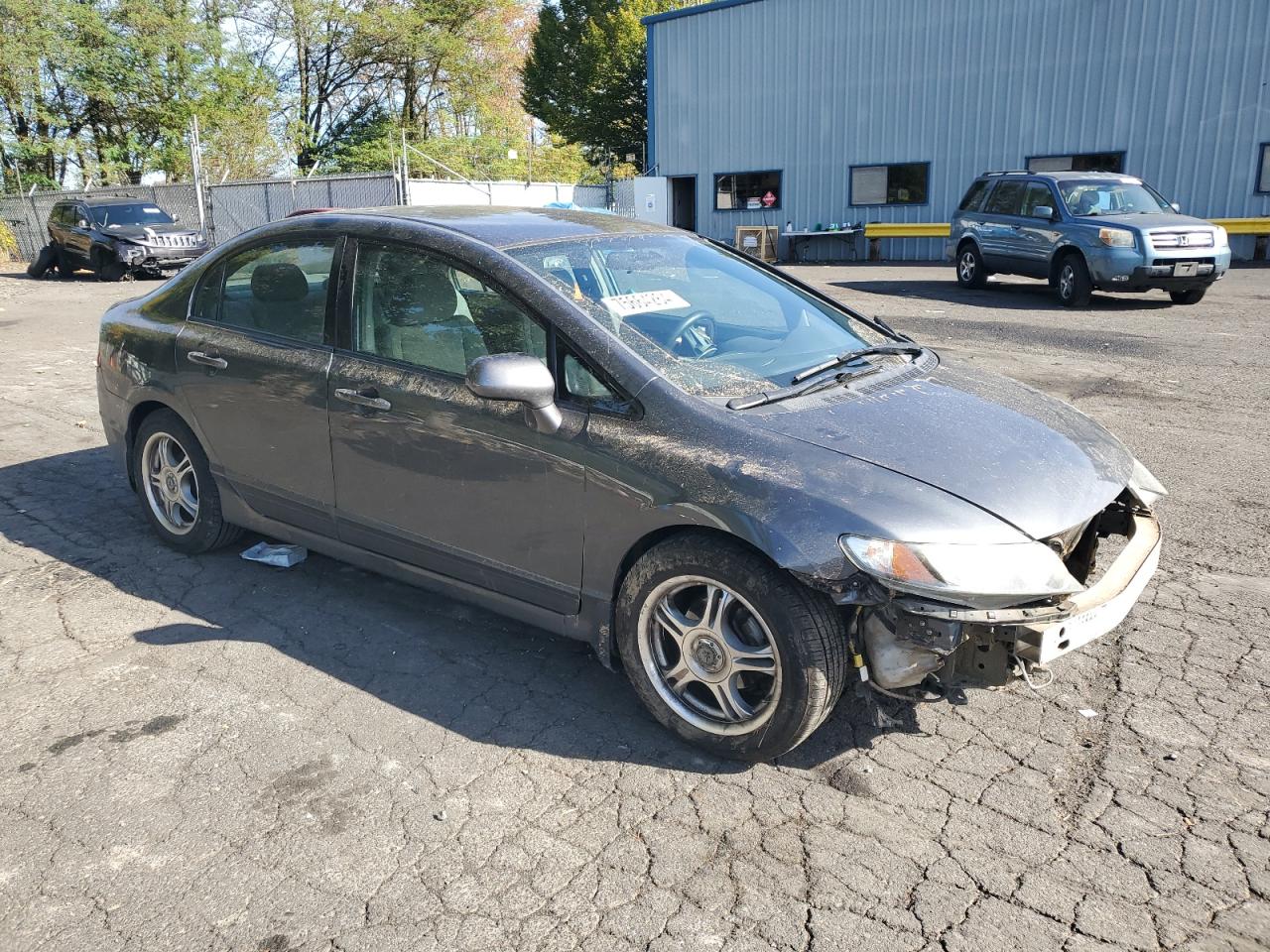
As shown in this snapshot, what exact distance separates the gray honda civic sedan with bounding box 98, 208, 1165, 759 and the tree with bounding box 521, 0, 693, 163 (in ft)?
144

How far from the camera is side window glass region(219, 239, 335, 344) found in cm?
425

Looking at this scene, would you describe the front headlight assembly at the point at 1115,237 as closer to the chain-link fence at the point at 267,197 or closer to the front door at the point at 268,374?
the front door at the point at 268,374

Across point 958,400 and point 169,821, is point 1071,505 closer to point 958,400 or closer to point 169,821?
point 958,400

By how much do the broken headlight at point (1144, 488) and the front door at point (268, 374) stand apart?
10.1ft

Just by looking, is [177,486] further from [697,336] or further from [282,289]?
[697,336]

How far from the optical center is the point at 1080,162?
2370 centimetres

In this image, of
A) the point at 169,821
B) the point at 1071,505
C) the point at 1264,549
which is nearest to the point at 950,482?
the point at 1071,505

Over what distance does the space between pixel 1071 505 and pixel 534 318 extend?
6.12 ft

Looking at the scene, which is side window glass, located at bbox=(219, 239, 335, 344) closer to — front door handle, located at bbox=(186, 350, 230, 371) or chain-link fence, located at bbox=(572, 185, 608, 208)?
front door handle, located at bbox=(186, 350, 230, 371)

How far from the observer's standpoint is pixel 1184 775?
3105 mm

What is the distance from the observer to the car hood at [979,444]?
3.05m

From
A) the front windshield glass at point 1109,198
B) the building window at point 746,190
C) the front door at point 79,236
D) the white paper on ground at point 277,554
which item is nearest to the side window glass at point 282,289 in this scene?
the white paper on ground at point 277,554

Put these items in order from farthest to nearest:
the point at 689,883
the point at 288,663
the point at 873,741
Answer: the point at 288,663 → the point at 873,741 → the point at 689,883

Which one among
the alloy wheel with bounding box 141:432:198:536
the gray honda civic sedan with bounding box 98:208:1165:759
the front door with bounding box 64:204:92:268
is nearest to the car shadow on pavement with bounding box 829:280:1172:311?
the gray honda civic sedan with bounding box 98:208:1165:759
